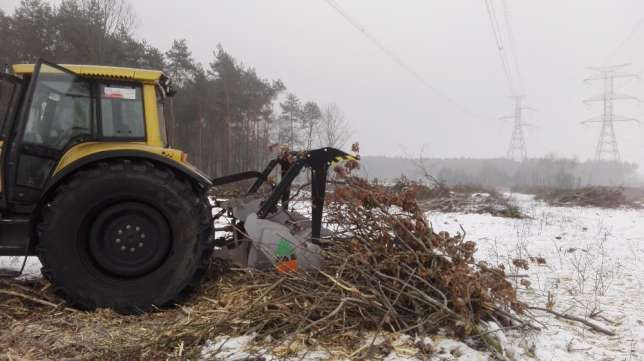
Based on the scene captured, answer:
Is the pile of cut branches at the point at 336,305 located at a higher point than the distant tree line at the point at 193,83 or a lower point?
lower

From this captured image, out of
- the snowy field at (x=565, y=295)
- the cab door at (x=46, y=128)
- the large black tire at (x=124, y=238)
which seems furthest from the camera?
the cab door at (x=46, y=128)

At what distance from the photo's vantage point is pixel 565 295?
4578 mm

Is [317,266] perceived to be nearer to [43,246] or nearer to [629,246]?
[43,246]

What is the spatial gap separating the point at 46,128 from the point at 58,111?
179 millimetres

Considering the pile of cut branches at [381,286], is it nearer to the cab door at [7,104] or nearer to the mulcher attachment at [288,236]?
the mulcher attachment at [288,236]

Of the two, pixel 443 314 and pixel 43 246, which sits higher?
pixel 43 246

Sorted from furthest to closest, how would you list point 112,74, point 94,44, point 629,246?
point 94,44, point 629,246, point 112,74

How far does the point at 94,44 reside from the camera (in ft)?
63.0

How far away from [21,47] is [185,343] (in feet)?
64.1

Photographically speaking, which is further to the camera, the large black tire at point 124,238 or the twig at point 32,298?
the twig at point 32,298

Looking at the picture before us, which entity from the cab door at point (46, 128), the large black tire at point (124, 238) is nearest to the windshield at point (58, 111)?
the cab door at point (46, 128)

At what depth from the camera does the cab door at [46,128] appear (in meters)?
3.76

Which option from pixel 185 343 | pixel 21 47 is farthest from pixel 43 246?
pixel 21 47

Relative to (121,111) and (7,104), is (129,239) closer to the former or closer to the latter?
(121,111)
